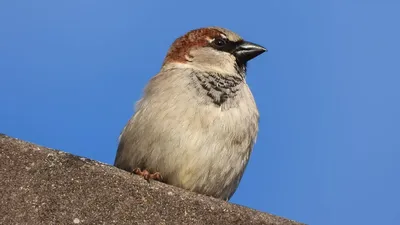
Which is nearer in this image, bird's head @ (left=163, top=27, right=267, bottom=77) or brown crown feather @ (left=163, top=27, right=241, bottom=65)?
bird's head @ (left=163, top=27, right=267, bottom=77)

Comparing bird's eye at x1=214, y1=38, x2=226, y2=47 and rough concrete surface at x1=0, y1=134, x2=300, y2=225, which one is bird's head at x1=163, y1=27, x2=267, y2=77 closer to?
bird's eye at x1=214, y1=38, x2=226, y2=47

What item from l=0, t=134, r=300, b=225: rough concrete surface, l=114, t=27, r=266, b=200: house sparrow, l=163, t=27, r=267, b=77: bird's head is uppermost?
l=163, t=27, r=267, b=77: bird's head

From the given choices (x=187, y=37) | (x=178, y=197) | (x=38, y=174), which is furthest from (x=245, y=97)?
(x=38, y=174)

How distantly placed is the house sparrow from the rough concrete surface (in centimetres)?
106

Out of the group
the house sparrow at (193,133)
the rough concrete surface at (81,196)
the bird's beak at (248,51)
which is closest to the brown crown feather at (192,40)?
the bird's beak at (248,51)

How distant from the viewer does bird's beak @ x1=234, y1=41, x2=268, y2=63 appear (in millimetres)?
4234

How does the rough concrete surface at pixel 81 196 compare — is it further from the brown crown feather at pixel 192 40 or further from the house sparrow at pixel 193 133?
the brown crown feather at pixel 192 40

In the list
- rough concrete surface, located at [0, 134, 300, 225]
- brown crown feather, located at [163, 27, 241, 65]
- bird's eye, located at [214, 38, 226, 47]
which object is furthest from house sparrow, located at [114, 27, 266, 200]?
rough concrete surface, located at [0, 134, 300, 225]

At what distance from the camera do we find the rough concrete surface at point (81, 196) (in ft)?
6.07

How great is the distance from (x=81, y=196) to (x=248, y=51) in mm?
2516

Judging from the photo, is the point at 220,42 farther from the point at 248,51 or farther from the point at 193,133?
the point at 193,133

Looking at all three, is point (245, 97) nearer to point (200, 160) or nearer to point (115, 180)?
point (200, 160)

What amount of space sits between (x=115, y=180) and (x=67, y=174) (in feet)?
0.48

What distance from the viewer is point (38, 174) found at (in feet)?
6.29
